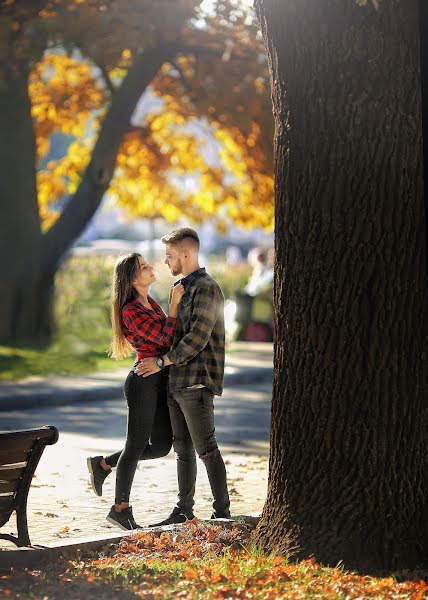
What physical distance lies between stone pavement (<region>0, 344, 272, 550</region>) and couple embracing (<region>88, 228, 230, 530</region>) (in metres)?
0.70

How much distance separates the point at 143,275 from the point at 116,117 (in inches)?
604

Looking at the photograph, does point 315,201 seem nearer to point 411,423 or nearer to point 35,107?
point 411,423

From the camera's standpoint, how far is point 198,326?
24.8 feet

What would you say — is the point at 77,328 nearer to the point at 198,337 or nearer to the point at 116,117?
the point at 116,117

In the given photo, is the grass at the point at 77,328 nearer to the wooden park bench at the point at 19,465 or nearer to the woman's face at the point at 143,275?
Result: the woman's face at the point at 143,275

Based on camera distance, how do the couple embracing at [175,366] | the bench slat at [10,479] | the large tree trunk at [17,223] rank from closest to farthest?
the bench slat at [10,479] < the couple embracing at [175,366] < the large tree trunk at [17,223]

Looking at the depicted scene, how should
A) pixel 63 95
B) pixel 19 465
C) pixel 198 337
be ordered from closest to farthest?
pixel 19 465 < pixel 198 337 < pixel 63 95

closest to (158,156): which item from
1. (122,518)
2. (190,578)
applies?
(122,518)

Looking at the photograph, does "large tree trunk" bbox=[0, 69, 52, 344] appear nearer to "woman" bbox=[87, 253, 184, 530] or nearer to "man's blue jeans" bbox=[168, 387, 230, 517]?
"woman" bbox=[87, 253, 184, 530]

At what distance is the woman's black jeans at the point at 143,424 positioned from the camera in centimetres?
783

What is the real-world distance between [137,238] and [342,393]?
59156 mm

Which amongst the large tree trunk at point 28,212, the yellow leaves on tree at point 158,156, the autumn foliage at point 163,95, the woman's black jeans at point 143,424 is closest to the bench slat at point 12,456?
the woman's black jeans at point 143,424

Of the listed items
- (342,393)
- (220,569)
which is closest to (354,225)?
(342,393)

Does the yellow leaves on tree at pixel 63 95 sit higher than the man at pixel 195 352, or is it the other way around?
the yellow leaves on tree at pixel 63 95
